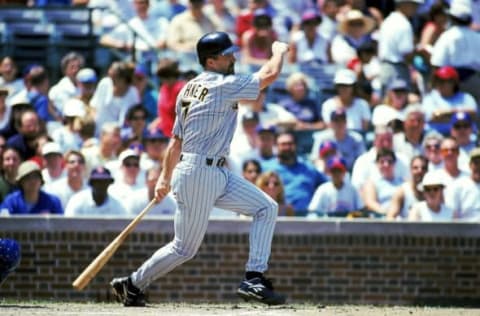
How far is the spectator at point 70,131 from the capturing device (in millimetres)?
14758

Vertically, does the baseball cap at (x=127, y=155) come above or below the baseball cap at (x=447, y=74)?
below

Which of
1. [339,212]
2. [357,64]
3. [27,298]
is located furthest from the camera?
[357,64]

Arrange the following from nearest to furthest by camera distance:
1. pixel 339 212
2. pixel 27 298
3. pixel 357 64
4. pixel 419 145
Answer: pixel 27 298
pixel 339 212
pixel 419 145
pixel 357 64

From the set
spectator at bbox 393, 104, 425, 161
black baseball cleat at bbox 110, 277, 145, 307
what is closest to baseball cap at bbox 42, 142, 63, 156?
spectator at bbox 393, 104, 425, 161

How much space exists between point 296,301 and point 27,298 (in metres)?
2.36

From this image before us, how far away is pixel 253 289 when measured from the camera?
373 inches

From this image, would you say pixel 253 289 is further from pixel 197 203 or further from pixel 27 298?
pixel 27 298

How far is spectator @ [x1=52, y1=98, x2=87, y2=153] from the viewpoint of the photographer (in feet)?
48.4

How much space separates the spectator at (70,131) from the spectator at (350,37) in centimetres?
327

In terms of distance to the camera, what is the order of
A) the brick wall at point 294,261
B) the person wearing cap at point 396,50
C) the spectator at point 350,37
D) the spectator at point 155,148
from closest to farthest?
the brick wall at point 294,261
the spectator at point 155,148
the person wearing cap at point 396,50
the spectator at point 350,37

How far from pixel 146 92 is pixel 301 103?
1.85 m

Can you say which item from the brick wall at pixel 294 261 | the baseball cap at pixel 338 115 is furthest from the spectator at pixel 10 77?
the brick wall at pixel 294 261

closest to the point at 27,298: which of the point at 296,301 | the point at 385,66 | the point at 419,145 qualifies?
the point at 296,301

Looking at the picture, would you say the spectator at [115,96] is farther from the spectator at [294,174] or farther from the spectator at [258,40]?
the spectator at [294,174]
